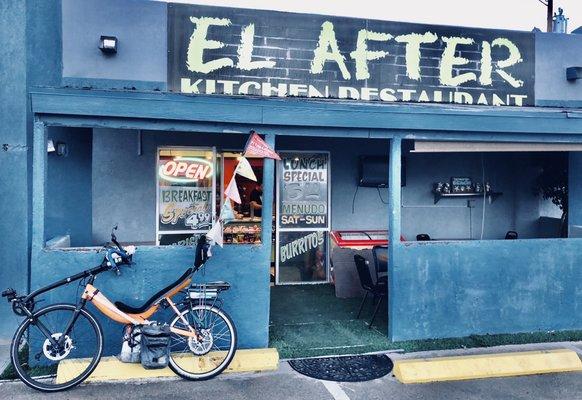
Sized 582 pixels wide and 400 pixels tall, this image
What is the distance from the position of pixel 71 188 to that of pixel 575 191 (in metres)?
8.42

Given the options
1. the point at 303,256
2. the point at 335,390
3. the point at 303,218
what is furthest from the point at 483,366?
the point at 303,218

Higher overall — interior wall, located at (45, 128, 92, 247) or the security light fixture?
the security light fixture

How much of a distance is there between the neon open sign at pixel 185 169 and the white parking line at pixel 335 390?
4701 millimetres

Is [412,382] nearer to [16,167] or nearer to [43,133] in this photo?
[43,133]

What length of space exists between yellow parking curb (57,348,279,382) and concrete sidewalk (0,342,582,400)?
0.30ft

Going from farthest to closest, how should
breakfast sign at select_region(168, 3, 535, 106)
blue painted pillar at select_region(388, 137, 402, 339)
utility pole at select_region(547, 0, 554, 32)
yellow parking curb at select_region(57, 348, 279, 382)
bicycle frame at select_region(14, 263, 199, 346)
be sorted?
utility pole at select_region(547, 0, 554, 32), breakfast sign at select_region(168, 3, 535, 106), blue painted pillar at select_region(388, 137, 402, 339), yellow parking curb at select_region(57, 348, 279, 382), bicycle frame at select_region(14, 263, 199, 346)

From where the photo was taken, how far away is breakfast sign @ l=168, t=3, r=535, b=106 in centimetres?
745

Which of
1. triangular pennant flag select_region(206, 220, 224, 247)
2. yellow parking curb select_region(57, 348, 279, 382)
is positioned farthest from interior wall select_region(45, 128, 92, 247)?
triangular pennant flag select_region(206, 220, 224, 247)

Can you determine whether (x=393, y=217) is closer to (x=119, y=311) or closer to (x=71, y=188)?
(x=119, y=311)

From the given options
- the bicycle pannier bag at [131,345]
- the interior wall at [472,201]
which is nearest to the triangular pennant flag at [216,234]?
the bicycle pannier bag at [131,345]

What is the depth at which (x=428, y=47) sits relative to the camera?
26.9ft

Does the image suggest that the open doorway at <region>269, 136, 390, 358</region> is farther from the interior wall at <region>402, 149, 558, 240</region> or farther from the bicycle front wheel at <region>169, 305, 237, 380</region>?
the bicycle front wheel at <region>169, 305, 237, 380</region>

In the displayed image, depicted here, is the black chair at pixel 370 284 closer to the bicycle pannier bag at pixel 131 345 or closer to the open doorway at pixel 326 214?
the open doorway at pixel 326 214

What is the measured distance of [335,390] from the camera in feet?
16.9
